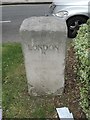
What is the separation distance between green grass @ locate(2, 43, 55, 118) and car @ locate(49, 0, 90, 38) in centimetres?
281

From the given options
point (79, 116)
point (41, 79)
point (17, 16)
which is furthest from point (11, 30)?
point (79, 116)

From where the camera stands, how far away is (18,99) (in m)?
5.93

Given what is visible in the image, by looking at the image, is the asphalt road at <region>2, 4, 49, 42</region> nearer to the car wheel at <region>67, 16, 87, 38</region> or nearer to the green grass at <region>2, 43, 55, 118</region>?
the car wheel at <region>67, 16, 87, 38</region>

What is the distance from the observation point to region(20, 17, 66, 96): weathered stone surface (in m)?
5.52

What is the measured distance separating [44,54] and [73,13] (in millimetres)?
4343

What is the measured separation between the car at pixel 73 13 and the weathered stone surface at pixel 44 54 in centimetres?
366

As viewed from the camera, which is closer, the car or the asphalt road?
the car

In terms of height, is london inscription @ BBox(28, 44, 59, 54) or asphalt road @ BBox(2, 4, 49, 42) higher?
london inscription @ BBox(28, 44, 59, 54)

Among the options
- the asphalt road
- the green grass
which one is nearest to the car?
the asphalt road

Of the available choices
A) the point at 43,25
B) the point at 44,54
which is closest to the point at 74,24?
the point at 43,25

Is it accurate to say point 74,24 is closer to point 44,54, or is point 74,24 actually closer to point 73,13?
point 73,13

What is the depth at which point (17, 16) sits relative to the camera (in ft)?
41.6

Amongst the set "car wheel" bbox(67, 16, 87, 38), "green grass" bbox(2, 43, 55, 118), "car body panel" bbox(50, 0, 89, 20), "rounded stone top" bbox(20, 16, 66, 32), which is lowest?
"green grass" bbox(2, 43, 55, 118)

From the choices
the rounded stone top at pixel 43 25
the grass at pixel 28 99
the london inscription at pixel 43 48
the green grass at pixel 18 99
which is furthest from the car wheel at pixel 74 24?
the london inscription at pixel 43 48
